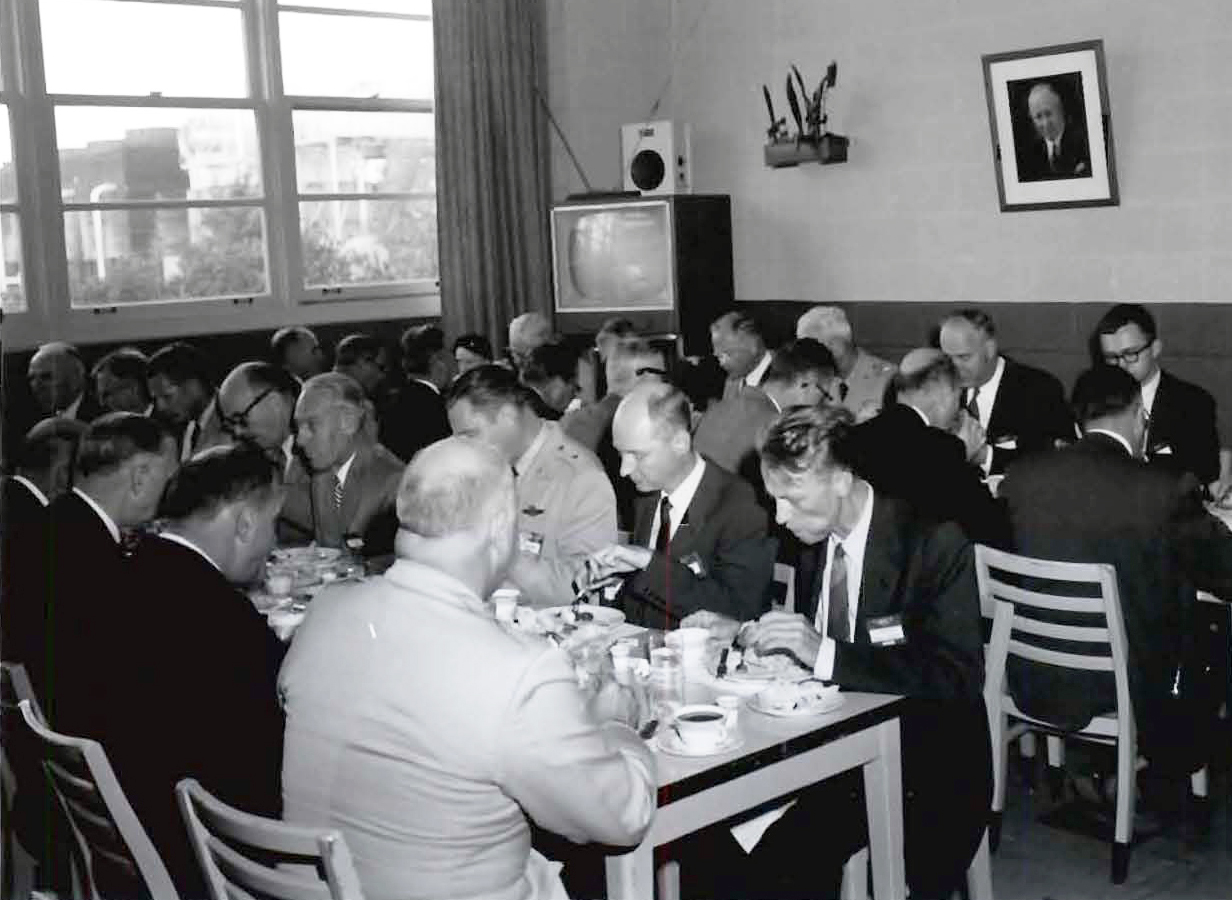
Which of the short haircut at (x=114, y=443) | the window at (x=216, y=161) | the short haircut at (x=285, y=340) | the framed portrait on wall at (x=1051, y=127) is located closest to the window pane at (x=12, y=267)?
the window at (x=216, y=161)

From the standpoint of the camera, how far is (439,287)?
8070 millimetres

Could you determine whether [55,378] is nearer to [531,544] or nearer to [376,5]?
[376,5]

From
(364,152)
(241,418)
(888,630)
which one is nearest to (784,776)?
(888,630)

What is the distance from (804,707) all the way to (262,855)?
3.51 feet

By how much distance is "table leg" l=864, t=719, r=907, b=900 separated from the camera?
9.05 feet

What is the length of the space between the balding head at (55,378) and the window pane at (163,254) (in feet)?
2.86

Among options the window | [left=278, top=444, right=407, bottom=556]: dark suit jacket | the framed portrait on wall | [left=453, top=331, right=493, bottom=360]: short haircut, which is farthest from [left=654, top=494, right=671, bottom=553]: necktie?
the window

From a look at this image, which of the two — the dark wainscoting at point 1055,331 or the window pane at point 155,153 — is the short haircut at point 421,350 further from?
the dark wainscoting at point 1055,331

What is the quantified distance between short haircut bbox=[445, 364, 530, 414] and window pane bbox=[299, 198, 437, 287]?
154 inches

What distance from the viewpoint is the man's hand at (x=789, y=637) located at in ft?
8.94

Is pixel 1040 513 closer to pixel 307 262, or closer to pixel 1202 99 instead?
pixel 1202 99

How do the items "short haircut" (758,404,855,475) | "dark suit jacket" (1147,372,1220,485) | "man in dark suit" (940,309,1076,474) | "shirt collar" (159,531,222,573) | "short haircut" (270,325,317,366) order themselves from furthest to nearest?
"short haircut" (270,325,317,366), "man in dark suit" (940,309,1076,474), "dark suit jacket" (1147,372,1220,485), "short haircut" (758,404,855,475), "shirt collar" (159,531,222,573)

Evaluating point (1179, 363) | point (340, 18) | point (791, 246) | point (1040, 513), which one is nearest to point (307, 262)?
point (340, 18)

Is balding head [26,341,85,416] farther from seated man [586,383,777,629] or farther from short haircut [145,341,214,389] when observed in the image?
seated man [586,383,777,629]
